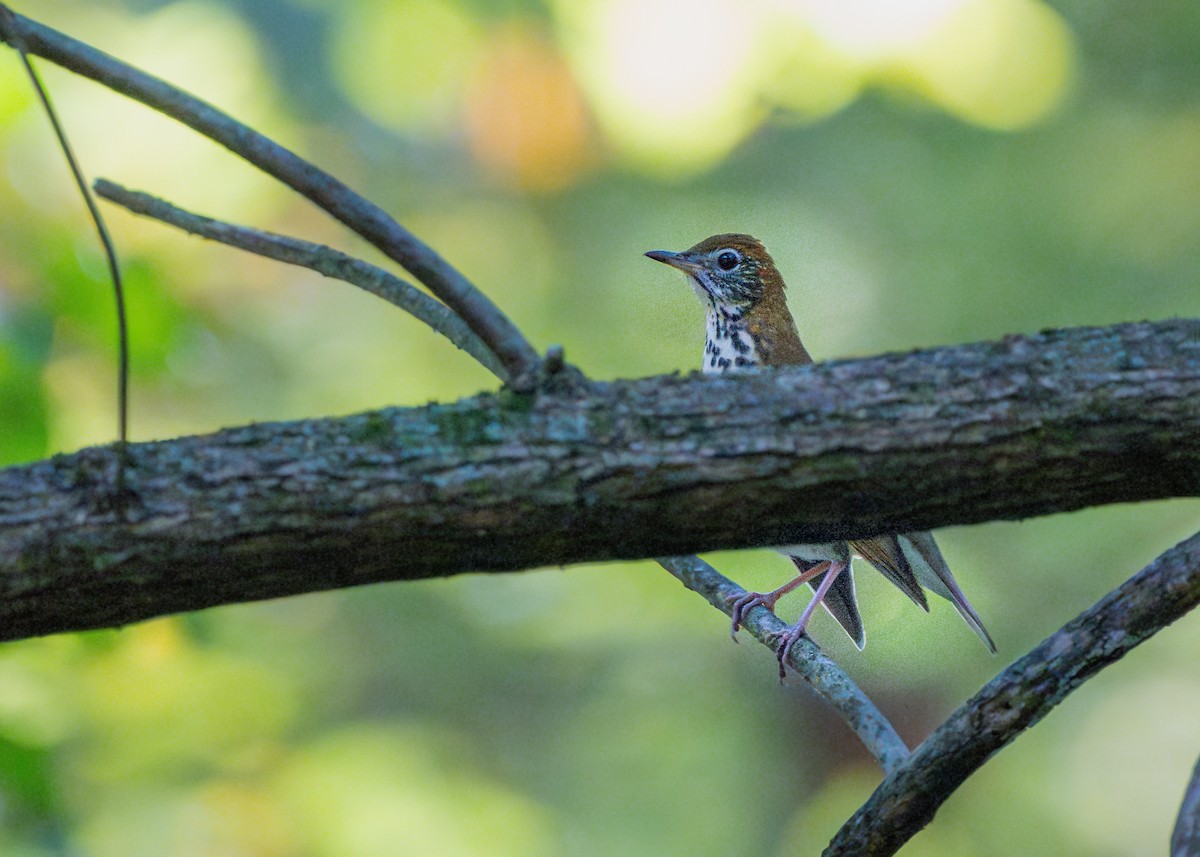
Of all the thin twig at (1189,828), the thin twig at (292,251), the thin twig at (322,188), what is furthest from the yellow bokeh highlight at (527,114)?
the thin twig at (1189,828)

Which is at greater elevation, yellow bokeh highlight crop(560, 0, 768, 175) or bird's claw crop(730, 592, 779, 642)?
yellow bokeh highlight crop(560, 0, 768, 175)

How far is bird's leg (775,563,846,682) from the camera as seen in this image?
3.02 metres

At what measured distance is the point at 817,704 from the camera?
5602 millimetres

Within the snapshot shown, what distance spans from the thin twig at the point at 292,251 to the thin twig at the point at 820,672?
703mm

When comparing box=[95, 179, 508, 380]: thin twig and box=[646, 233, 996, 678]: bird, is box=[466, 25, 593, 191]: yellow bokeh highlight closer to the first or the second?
box=[646, 233, 996, 678]: bird

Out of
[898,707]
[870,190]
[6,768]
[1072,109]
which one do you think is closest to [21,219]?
[6,768]

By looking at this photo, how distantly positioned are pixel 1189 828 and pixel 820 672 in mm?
1001

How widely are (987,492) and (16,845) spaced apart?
138 inches

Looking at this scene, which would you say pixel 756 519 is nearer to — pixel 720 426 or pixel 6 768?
pixel 720 426

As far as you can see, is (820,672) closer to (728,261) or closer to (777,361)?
(777,361)

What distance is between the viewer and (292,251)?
6.80 feet

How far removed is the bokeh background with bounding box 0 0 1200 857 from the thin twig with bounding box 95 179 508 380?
7.85 ft

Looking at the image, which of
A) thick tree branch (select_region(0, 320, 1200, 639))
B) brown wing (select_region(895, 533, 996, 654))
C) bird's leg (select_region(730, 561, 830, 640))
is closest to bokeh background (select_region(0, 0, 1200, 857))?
bird's leg (select_region(730, 561, 830, 640))

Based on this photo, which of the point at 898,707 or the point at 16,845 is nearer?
the point at 16,845
